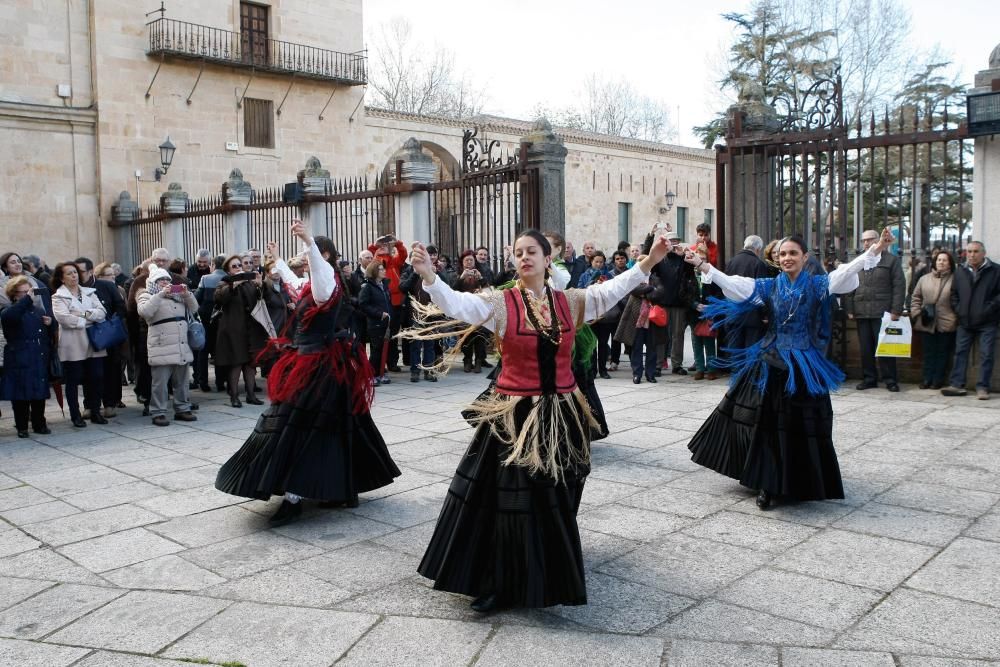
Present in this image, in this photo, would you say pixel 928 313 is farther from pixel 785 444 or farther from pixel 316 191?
pixel 316 191

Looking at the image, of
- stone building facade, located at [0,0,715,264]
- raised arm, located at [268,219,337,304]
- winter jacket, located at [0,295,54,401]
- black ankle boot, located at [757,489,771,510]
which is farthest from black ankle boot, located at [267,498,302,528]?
stone building facade, located at [0,0,715,264]

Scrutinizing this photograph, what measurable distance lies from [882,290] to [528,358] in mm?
6806

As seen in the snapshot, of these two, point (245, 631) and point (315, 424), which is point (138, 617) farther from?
point (315, 424)

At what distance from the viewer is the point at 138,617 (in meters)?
3.71

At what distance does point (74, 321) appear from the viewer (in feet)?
26.7

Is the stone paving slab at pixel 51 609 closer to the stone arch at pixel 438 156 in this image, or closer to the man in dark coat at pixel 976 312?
the man in dark coat at pixel 976 312

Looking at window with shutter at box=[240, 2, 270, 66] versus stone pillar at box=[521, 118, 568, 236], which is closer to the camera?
stone pillar at box=[521, 118, 568, 236]

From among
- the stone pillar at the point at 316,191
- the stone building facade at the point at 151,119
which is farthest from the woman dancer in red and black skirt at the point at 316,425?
the stone building facade at the point at 151,119

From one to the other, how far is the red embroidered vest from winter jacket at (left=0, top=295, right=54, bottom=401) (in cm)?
566

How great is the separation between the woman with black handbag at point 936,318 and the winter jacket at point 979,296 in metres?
0.15

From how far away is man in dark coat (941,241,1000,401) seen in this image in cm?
872

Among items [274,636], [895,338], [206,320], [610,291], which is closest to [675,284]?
[895,338]

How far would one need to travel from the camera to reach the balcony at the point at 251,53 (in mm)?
21125

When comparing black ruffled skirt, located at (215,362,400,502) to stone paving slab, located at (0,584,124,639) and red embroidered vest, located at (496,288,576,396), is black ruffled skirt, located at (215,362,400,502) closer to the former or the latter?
stone paving slab, located at (0,584,124,639)
